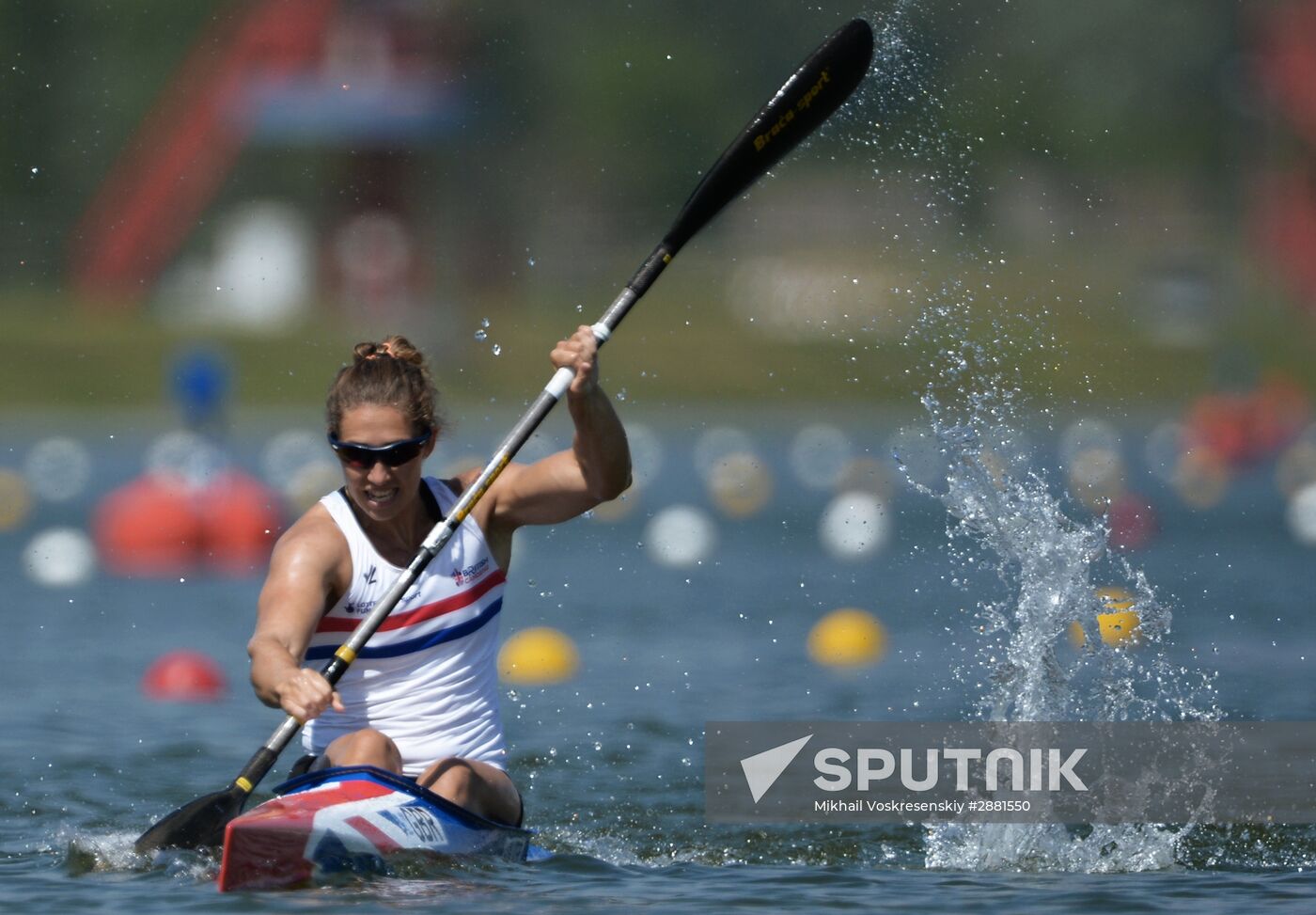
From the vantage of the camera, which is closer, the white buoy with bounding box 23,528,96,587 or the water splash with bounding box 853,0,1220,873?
the water splash with bounding box 853,0,1220,873

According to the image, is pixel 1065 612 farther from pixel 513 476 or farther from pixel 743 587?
pixel 743 587

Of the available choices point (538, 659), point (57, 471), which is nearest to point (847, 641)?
point (538, 659)

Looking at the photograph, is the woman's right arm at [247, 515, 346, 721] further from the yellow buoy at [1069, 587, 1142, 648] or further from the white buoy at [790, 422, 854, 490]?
the white buoy at [790, 422, 854, 490]

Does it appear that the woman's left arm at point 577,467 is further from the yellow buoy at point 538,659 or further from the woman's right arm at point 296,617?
the yellow buoy at point 538,659

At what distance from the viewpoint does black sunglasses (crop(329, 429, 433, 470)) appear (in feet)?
17.3

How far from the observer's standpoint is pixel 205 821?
5.54 m

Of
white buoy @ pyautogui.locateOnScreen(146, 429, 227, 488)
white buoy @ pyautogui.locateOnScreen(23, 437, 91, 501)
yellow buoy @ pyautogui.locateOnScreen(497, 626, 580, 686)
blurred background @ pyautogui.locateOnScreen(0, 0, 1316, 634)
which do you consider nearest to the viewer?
yellow buoy @ pyautogui.locateOnScreen(497, 626, 580, 686)

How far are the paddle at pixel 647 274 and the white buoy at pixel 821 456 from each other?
14.5 meters

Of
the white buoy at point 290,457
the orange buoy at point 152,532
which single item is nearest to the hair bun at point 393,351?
the orange buoy at point 152,532

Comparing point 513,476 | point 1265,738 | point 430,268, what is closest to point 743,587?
point 1265,738

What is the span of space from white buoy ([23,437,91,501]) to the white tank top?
15.3 metres

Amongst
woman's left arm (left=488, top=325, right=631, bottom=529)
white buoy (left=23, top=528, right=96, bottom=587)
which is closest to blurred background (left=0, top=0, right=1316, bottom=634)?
white buoy (left=23, top=528, right=96, bottom=587)

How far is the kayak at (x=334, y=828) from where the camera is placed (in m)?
5.10

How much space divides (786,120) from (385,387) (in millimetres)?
2099
